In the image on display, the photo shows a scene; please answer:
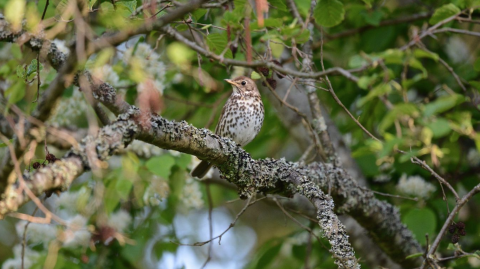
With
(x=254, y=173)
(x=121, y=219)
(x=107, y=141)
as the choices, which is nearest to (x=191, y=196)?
(x=121, y=219)

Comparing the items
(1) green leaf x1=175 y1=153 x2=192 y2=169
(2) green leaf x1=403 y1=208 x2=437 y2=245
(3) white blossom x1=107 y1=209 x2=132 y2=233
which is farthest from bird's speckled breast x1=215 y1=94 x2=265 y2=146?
(2) green leaf x1=403 y1=208 x2=437 y2=245

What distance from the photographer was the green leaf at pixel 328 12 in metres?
3.90

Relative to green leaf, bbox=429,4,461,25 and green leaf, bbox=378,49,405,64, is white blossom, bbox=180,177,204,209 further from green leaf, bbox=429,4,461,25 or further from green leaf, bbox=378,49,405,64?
green leaf, bbox=378,49,405,64

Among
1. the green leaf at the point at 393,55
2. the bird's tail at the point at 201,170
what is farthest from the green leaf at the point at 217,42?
the bird's tail at the point at 201,170

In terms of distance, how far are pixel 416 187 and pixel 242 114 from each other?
1655mm

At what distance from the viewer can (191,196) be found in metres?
5.27

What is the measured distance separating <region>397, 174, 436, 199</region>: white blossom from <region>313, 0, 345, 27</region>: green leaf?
187cm

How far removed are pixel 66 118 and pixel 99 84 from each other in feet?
6.03

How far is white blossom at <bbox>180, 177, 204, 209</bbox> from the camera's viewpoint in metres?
5.24

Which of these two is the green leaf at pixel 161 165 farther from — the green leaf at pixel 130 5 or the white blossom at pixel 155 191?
the green leaf at pixel 130 5

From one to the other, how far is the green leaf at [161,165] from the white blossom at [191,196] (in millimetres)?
889

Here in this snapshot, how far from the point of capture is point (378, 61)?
94.8 inches

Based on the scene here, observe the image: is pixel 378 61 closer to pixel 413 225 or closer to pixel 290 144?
pixel 413 225

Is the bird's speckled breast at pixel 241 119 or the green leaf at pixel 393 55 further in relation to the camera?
the bird's speckled breast at pixel 241 119
